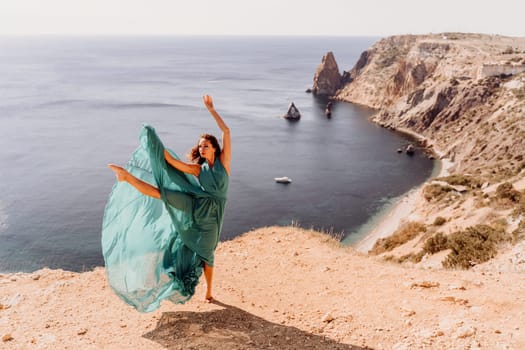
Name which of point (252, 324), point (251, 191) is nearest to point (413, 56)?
point (251, 191)

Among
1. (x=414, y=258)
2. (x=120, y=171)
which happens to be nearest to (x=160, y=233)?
(x=120, y=171)

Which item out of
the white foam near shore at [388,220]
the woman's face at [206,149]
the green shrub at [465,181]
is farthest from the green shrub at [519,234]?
the green shrub at [465,181]

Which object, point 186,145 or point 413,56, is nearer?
point 186,145

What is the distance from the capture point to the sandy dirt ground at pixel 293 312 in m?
6.70

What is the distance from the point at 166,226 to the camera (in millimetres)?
7445

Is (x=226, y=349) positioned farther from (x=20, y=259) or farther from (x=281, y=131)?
(x=281, y=131)

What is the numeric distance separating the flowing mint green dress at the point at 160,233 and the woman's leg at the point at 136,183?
0.69 feet

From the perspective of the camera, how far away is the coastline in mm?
33281

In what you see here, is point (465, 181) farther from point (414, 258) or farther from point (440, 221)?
point (414, 258)

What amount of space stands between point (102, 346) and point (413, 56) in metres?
91.9

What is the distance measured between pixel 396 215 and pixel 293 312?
33828 millimetres

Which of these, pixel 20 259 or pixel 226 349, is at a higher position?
pixel 226 349

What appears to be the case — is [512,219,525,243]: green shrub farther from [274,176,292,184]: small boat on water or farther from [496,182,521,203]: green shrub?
[274,176,292,184]: small boat on water

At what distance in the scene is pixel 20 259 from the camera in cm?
3347
